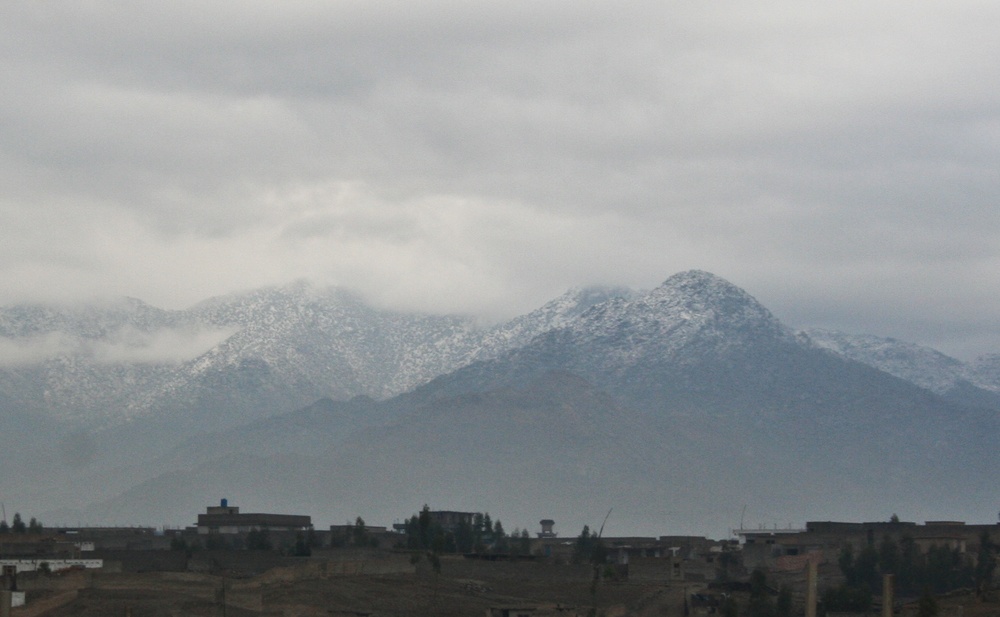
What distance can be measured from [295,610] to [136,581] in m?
11.9

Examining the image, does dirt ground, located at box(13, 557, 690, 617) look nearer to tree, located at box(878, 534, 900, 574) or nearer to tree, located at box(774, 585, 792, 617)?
tree, located at box(774, 585, 792, 617)

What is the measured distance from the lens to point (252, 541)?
191 meters

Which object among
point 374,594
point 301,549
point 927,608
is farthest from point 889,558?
point 927,608

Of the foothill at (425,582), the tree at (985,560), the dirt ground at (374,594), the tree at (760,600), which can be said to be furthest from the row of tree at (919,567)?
the dirt ground at (374,594)

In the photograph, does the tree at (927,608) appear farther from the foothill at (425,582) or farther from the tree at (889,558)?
the tree at (889,558)

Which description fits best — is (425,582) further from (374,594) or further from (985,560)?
(985,560)

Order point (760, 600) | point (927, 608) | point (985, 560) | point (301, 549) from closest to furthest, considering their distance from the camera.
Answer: point (927, 608), point (760, 600), point (301, 549), point (985, 560)

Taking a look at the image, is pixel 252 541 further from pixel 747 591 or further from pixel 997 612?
pixel 997 612

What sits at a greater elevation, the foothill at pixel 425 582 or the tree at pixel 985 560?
the tree at pixel 985 560

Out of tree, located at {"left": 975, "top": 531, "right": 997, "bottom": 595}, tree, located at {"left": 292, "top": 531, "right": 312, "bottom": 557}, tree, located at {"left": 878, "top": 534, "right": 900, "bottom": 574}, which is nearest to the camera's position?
tree, located at {"left": 975, "top": 531, "right": 997, "bottom": 595}

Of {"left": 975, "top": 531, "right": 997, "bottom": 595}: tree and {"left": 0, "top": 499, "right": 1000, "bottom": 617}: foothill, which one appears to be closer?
{"left": 0, "top": 499, "right": 1000, "bottom": 617}: foothill

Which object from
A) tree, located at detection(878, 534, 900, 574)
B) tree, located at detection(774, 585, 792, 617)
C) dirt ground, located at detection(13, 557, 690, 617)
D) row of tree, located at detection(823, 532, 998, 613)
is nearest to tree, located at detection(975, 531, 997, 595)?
row of tree, located at detection(823, 532, 998, 613)

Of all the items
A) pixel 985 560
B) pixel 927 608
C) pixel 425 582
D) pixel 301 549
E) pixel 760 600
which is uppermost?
pixel 985 560

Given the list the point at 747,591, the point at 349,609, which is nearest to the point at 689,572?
the point at 747,591
